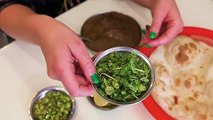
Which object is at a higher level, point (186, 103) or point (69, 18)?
point (69, 18)

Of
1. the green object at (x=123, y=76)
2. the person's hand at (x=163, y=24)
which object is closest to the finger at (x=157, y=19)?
the person's hand at (x=163, y=24)

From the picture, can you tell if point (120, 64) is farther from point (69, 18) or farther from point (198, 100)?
point (69, 18)

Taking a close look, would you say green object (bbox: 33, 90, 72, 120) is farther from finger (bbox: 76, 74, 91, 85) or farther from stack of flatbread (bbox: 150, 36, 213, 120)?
stack of flatbread (bbox: 150, 36, 213, 120)

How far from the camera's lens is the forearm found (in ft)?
3.10

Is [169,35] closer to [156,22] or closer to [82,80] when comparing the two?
Result: [156,22]

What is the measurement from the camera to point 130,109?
101 cm

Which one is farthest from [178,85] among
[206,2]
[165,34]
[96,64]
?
[206,2]

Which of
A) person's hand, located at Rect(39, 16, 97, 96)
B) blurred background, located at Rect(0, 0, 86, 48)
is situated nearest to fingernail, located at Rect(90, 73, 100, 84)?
person's hand, located at Rect(39, 16, 97, 96)

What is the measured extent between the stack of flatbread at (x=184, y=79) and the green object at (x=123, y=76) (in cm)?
13

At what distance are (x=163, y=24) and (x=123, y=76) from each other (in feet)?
0.93

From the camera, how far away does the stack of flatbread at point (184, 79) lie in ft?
3.10

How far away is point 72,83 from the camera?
2.64 feet

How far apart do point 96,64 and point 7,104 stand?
0.34 m

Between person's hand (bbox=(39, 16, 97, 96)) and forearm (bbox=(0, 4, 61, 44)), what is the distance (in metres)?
0.04
